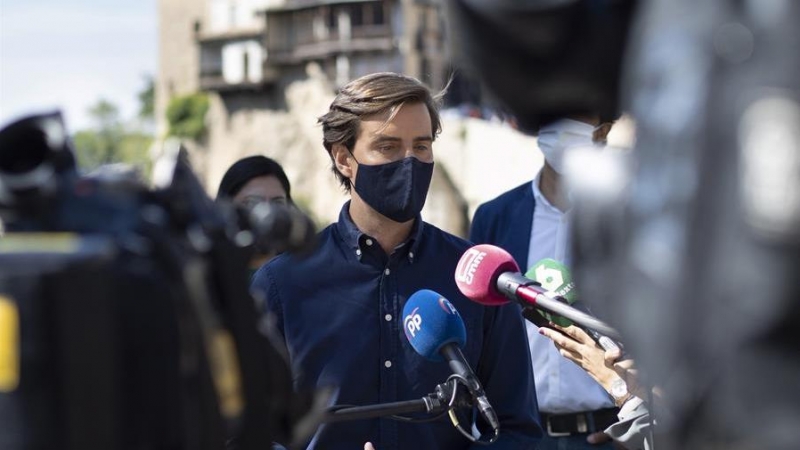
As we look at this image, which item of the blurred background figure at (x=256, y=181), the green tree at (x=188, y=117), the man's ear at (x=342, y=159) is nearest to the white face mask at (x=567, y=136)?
the man's ear at (x=342, y=159)

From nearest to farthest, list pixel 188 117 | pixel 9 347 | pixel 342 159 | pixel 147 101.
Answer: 1. pixel 9 347
2. pixel 342 159
3. pixel 188 117
4. pixel 147 101

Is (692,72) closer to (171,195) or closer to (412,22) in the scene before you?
(171,195)

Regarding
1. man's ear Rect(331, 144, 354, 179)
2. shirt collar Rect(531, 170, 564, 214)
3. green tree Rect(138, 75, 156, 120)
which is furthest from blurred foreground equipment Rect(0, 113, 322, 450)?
green tree Rect(138, 75, 156, 120)

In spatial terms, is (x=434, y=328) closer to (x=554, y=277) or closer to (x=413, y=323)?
(x=413, y=323)

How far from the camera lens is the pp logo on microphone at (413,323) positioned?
391cm

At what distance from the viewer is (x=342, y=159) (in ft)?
15.5

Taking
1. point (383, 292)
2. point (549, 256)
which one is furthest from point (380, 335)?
point (549, 256)

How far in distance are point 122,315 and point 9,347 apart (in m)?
0.16

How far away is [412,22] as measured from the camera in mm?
61844

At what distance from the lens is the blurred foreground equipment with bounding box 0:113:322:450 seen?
1801 millimetres

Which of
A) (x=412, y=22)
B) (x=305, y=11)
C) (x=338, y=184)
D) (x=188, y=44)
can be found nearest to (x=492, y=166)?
(x=412, y=22)

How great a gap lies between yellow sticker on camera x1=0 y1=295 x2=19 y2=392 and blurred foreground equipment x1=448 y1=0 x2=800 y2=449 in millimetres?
824

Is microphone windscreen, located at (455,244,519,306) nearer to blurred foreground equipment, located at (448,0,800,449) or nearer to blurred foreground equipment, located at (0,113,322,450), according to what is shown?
blurred foreground equipment, located at (0,113,322,450)

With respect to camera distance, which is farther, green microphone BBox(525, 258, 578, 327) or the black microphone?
green microphone BBox(525, 258, 578, 327)
